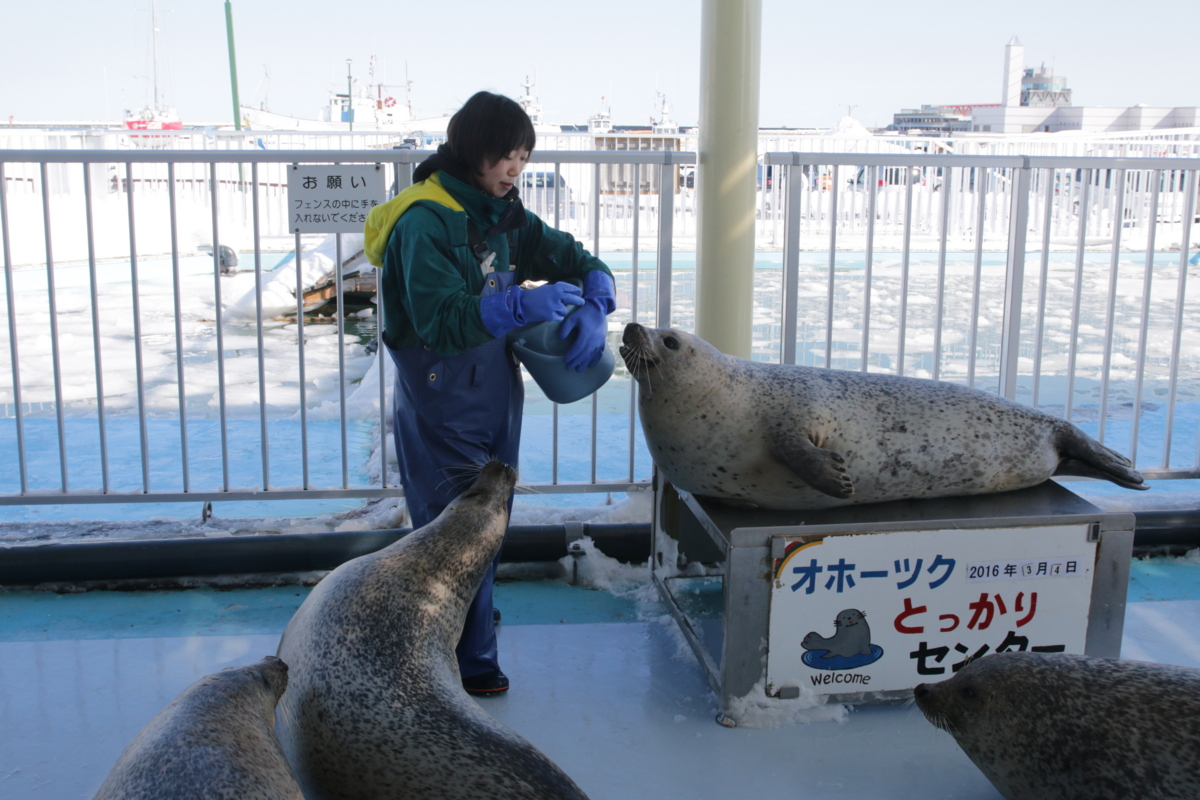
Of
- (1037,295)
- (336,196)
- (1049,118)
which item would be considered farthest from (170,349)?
(1049,118)

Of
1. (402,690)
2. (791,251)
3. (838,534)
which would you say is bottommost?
(402,690)

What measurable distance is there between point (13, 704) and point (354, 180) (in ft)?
6.38

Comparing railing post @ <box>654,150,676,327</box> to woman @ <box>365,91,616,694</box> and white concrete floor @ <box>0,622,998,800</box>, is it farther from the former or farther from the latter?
white concrete floor @ <box>0,622,998,800</box>

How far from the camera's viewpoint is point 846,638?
245 cm

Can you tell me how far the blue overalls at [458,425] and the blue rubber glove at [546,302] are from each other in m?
0.29

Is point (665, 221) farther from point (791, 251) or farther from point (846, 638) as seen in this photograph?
point (846, 638)

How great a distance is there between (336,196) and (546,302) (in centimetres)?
152

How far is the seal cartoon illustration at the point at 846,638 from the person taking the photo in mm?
2434

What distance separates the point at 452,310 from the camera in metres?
2.22

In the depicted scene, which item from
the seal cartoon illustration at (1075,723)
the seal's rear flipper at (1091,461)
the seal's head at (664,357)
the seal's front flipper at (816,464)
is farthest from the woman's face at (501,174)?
the seal's rear flipper at (1091,461)

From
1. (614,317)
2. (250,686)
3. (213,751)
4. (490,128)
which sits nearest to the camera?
(213,751)

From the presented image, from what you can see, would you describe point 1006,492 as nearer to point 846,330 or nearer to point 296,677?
point 296,677

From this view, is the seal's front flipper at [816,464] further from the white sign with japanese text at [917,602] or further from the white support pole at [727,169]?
the white support pole at [727,169]

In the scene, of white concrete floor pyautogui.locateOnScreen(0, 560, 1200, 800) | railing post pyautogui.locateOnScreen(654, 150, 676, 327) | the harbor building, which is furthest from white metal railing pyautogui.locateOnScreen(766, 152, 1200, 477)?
the harbor building
